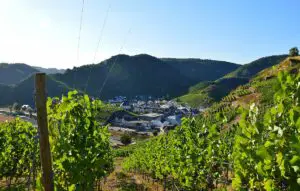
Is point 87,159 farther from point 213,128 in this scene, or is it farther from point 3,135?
point 3,135

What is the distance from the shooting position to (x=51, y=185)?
6.01 metres

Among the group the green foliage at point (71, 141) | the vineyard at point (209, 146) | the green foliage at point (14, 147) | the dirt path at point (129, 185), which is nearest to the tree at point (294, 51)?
the dirt path at point (129, 185)

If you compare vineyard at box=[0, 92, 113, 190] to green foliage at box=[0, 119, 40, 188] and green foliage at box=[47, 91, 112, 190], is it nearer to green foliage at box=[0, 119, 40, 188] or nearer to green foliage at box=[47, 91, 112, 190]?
green foliage at box=[47, 91, 112, 190]

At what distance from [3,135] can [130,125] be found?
145027mm

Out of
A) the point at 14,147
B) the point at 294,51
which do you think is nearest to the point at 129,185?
the point at 14,147

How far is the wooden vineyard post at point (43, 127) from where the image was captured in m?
5.93

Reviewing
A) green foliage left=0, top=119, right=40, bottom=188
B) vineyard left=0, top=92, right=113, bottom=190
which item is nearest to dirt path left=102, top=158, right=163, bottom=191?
green foliage left=0, top=119, right=40, bottom=188

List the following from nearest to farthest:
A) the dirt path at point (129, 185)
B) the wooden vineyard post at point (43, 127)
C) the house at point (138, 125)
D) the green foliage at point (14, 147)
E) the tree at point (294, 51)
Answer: the wooden vineyard post at point (43, 127) < the green foliage at point (14, 147) < the dirt path at point (129, 185) < the tree at point (294, 51) < the house at point (138, 125)

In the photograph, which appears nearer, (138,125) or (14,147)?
(14,147)

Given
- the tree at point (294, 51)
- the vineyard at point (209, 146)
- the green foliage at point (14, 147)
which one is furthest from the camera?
the tree at point (294, 51)

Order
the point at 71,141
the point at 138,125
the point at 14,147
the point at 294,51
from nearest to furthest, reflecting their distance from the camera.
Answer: the point at 71,141 → the point at 14,147 → the point at 294,51 → the point at 138,125

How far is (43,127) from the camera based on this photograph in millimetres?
5980

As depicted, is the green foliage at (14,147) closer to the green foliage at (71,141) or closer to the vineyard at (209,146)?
the vineyard at (209,146)

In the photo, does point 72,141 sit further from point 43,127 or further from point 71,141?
point 43,127
